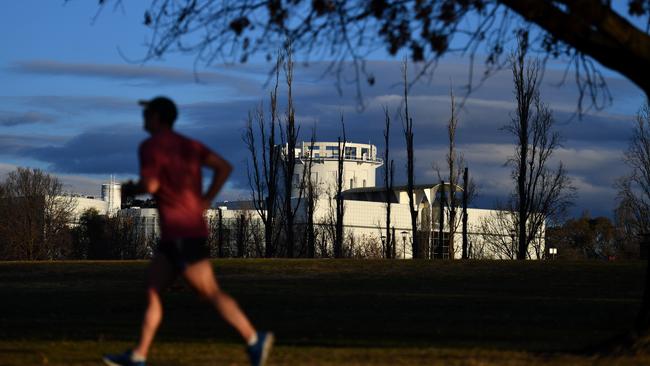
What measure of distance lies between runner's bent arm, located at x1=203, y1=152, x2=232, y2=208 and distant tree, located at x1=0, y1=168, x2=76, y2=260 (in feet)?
253

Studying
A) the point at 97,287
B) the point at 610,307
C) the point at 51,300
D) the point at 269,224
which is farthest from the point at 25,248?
the point at 610,307

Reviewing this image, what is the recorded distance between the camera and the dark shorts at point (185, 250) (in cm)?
793

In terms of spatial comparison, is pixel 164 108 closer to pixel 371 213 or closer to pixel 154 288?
pixel 154 288

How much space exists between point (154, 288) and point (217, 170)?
101 cm

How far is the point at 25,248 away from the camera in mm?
83312

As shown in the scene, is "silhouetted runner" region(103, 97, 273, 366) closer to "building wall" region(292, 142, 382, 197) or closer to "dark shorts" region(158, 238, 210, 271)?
"dark shorts" region(158, 238, 210, 271)

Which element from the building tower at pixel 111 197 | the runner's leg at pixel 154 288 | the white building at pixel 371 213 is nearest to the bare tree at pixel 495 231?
the white building at pixel 371 213

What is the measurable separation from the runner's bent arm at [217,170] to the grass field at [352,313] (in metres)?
2.31

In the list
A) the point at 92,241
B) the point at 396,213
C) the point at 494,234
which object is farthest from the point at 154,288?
the point at 396,213

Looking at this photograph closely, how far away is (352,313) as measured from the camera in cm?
1875

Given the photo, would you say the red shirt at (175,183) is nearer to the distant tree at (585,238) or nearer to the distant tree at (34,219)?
the distant tree at (34,219)

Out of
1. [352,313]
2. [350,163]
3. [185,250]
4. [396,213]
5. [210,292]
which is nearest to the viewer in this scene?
[185,250]

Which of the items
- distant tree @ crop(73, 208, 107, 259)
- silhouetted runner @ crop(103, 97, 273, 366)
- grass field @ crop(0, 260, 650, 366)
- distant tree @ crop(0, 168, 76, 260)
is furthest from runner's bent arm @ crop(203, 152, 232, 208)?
distant tree @ crop(73, 208, 107, 259)

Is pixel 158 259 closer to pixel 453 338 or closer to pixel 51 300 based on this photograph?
pixel 453 338
